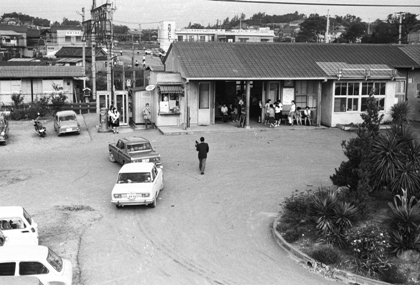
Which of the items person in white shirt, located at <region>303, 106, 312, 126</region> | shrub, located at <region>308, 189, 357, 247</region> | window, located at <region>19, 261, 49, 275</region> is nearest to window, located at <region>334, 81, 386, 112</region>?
person in white shirt, located at <region>303, 106, 312, 126</region>

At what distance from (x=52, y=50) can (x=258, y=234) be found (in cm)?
11168

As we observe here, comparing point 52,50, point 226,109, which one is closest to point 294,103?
point 226,109

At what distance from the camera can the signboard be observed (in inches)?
1449

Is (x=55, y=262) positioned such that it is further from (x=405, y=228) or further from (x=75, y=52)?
(x=75, y=52)

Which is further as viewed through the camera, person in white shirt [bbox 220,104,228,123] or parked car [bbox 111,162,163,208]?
person in white shirt [bbox 220,104,228,123]

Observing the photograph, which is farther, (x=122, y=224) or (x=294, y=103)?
(x=294, y=103)

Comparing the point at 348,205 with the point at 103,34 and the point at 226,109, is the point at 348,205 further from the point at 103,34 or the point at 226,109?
the point at 103,34

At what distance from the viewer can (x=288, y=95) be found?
36969 millimetres

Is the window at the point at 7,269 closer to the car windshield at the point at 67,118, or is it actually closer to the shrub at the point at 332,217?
the shrub at the point at 332,217

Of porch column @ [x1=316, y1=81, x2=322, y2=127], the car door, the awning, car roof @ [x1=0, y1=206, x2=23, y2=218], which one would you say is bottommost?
the car door

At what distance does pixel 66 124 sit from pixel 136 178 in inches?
594

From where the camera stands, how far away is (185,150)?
29031 mm

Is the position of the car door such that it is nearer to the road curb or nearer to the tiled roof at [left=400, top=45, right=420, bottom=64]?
the road curb

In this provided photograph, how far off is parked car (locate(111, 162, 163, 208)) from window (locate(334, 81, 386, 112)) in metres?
19.2
